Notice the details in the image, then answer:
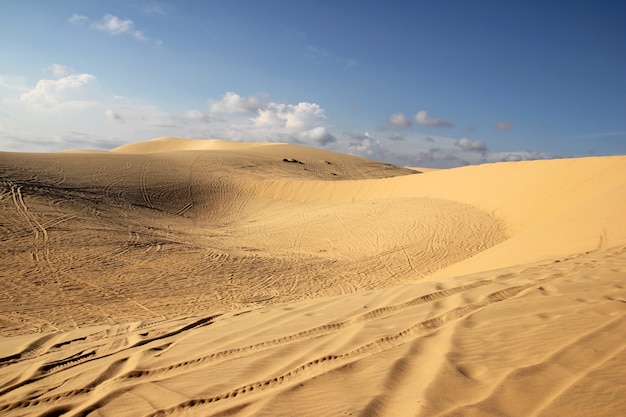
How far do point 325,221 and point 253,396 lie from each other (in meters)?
15.7

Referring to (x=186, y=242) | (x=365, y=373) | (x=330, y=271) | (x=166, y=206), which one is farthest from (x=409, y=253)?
(x=166, y=206)

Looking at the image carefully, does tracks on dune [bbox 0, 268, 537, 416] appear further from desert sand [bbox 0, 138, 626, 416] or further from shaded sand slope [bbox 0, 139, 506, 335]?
shaded sand slope [bbox 0, 139, 506, 335]

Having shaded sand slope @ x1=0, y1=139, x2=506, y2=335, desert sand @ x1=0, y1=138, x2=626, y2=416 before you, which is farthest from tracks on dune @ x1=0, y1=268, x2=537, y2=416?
shaded sand slope @ x1=0, y1=139, x2=506, y2=335

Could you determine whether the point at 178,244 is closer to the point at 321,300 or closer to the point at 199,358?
the point at 321,300

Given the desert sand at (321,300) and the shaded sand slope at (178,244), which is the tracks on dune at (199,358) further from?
the shaded sand slope at (178,244)

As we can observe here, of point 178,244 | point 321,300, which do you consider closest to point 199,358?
point 321,300

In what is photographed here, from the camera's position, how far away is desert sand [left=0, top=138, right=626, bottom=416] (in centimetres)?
299

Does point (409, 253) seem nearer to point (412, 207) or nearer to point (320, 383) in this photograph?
point (412, 207)

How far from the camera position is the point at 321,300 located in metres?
6.13

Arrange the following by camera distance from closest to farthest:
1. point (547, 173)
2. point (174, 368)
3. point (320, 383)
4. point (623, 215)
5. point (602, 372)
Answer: point (602, 372) → point (320, 383) → point (174, 368) → point (623, 215) → point (547, 173)

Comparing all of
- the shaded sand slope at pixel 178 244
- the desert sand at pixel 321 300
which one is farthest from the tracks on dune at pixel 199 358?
the shaded sand slope at pixel 178 244

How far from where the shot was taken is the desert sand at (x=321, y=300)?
2992mm

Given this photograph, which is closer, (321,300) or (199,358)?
(199,358)

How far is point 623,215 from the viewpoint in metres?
10.0
